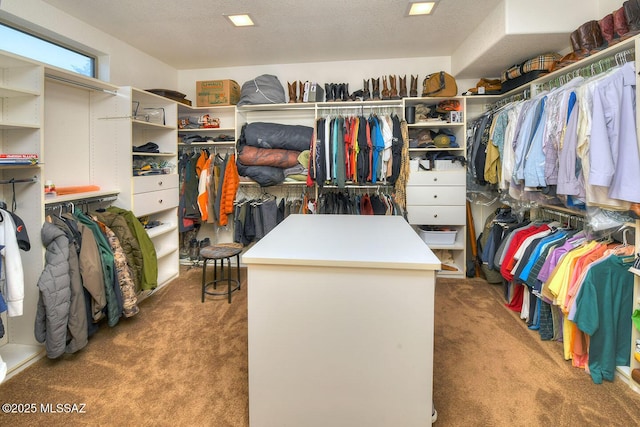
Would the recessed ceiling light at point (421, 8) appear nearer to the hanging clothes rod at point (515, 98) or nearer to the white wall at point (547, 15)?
the white wall at point (547, 15)

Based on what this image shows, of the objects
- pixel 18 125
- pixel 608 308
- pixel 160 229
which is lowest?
pixel 608 308

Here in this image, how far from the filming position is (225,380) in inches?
76.1

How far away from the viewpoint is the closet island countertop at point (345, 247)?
125 cm

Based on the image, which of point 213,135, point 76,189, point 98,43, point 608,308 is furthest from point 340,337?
point 213,135

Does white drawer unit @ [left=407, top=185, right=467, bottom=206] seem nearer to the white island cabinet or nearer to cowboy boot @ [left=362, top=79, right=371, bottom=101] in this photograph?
cowboy boot @ [left=362, top=79, right=371, bottom=101]

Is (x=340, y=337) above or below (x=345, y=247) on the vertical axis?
below

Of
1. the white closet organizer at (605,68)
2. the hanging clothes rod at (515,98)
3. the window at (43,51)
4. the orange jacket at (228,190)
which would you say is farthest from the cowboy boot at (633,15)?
the window at (43,51)

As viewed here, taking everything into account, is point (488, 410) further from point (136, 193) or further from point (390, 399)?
point (136, 193)

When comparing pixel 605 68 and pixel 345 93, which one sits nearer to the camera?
pixel 605 68

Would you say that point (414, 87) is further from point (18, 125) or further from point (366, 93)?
point (18, 125)

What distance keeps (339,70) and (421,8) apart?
144 cm

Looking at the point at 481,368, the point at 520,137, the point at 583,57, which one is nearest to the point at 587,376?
the point at 481,368

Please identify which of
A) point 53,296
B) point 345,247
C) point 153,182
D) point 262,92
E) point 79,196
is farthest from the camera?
point 262,92

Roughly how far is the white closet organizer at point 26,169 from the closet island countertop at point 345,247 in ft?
5.14
